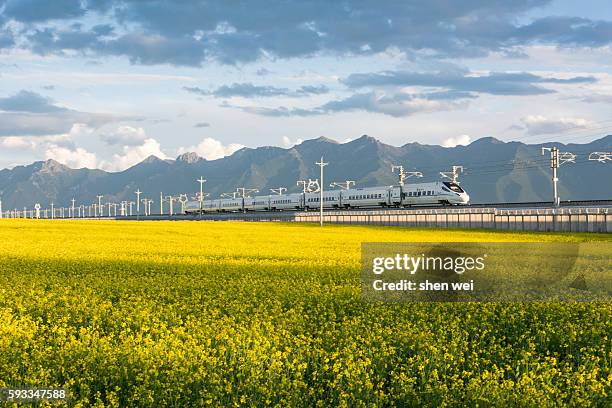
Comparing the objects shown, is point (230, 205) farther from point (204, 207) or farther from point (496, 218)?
point (496, 218)

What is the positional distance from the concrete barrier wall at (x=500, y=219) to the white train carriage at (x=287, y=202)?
3147 centimetres

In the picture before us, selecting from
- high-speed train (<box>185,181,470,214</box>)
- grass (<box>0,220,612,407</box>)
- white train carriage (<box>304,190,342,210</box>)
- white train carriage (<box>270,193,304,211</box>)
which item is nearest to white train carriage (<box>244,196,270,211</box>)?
high-speed train (<box>185,181,470,214</box>)

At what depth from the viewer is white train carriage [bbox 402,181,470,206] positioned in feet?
326

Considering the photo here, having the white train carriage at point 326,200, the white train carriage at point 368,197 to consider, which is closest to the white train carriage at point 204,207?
the white train carriage at point 326,200

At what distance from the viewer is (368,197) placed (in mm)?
122125

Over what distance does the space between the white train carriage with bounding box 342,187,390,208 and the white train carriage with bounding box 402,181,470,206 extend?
2.48 meters

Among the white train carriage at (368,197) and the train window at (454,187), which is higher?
the train window at (454,187)

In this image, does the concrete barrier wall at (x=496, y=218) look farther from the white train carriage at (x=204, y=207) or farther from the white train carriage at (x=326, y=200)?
the white train carriage at (x=204, y=207)

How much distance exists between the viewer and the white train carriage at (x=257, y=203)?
15052 cm

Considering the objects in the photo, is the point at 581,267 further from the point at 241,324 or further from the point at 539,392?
the point at 539,392

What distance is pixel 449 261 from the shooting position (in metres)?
19.7

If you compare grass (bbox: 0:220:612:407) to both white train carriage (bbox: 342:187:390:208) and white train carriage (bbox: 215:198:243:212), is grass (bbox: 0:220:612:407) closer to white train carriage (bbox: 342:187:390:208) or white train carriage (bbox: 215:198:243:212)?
white train carriage (bbox: 342:187:390:208)

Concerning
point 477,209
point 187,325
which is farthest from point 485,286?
point 477,209

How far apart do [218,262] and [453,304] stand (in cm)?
1557
